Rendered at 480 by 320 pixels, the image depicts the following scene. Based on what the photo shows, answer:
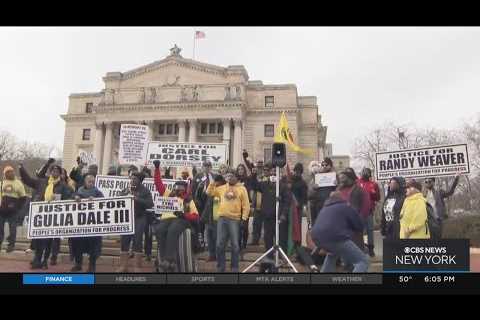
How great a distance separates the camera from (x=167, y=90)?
119 ft

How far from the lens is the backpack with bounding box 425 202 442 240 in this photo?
5950mm

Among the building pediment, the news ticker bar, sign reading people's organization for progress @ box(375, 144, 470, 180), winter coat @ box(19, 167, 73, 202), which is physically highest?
the building pediment

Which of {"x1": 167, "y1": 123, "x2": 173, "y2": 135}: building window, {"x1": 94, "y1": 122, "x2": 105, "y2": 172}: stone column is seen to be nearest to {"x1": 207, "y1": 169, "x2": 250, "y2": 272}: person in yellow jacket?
{"x1": 94, "y1": 122, "x2": 105, "y2": 172}: stone column

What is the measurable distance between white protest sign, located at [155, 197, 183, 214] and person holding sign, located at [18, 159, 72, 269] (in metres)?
1.45

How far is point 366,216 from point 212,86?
1192 inches

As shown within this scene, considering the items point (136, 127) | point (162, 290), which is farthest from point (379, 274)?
point (136, 127)

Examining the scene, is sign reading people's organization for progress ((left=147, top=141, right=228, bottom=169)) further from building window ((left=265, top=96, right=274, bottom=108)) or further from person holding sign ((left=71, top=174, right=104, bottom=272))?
building window ((left=265, top=96, right=274, bottom=108))

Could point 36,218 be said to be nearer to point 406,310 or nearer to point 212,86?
point 406,310

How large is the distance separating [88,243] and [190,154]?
10.4 ft

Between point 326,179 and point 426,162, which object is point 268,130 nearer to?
point 326,179

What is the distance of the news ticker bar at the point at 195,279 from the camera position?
215 inches

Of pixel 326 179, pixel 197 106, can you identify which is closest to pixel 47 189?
pixel 326 179

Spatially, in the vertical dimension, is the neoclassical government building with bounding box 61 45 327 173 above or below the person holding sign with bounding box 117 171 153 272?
above

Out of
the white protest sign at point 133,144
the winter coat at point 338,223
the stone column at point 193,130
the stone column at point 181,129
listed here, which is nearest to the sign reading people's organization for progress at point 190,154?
the white protest sign at point 133,144
